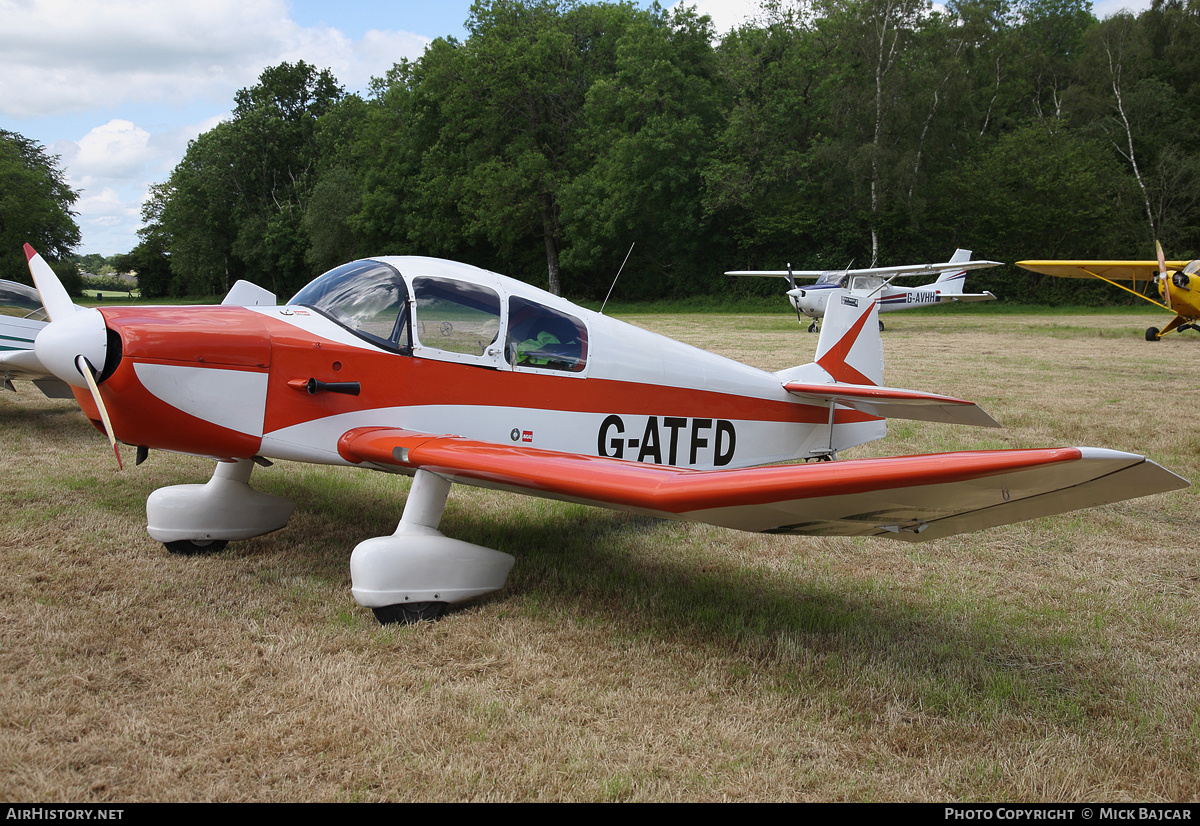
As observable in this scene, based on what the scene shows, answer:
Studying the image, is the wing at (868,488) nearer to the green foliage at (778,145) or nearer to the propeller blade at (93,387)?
the propeller blade at (93,387)

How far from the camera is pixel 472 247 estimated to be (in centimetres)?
4366

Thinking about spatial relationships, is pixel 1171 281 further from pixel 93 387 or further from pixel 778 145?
pixel 93 387

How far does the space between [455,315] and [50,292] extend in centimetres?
221

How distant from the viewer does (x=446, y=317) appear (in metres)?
4.16

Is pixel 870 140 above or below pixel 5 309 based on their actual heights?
above

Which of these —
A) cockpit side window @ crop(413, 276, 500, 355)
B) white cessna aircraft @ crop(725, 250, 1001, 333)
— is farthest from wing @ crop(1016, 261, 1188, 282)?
cockpit side window @ crop(413, 276, 500, 355)

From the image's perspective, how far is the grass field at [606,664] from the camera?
7.89ft

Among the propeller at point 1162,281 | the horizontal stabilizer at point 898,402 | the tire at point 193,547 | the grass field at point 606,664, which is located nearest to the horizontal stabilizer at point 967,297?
the propeller at point 1162,281

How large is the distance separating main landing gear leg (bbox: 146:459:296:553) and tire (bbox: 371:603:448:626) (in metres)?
1.42

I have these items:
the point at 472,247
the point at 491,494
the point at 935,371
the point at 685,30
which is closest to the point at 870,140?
the point at 685,30

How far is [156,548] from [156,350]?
5.19 feet

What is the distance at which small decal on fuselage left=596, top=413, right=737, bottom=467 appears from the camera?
4.60 m

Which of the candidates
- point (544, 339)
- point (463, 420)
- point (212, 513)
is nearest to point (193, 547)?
point (212, 513)

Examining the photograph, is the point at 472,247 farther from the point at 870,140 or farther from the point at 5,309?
the point at 5,309
